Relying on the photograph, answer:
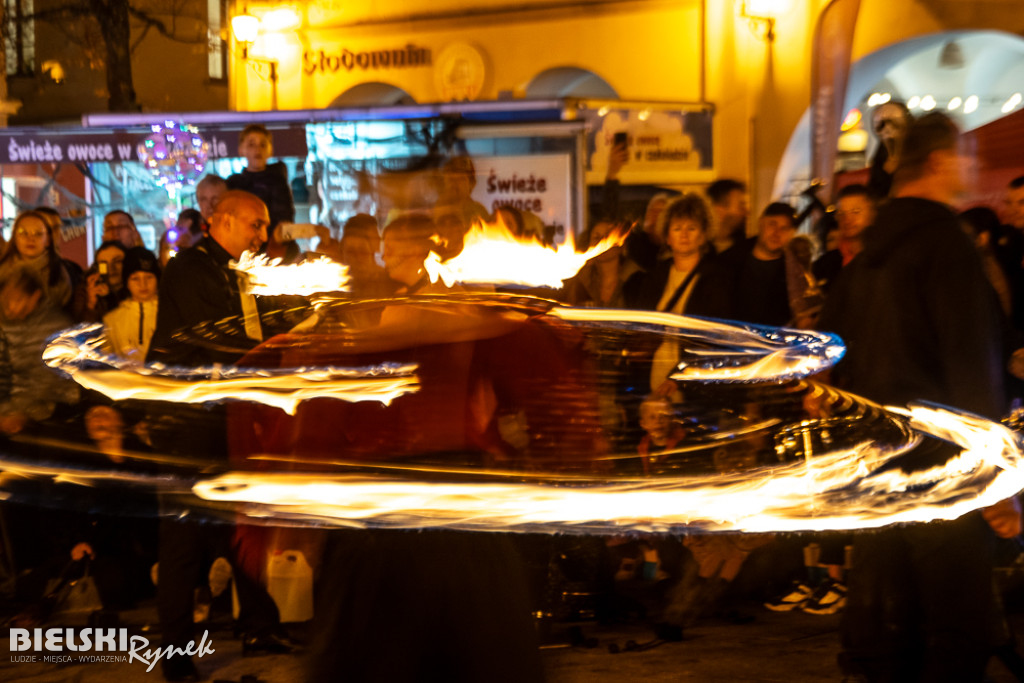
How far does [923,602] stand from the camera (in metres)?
3.94

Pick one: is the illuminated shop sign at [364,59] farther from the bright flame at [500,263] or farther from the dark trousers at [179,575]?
the bright flame at [500,263]

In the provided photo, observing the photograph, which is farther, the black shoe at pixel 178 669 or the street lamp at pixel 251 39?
the street lamp at pixel 251 39

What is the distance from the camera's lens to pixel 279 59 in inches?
800

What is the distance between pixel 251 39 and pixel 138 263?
10.8 metres

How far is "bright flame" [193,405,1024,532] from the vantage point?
11.7 ft

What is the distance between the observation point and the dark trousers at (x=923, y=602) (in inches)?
151

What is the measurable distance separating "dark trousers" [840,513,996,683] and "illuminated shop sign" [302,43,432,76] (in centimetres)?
1618

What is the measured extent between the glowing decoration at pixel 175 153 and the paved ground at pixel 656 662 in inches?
247

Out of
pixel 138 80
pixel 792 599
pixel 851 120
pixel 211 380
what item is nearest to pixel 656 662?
pixel 792 599

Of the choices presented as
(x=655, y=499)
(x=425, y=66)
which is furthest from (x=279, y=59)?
(x=655, y=499)

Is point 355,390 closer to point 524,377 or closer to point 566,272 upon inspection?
point 524,377

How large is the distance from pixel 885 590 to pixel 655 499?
0.86 metres

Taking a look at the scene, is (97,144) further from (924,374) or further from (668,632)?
(924,374)

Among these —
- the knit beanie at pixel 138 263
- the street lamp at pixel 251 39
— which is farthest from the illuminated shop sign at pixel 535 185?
the street lamp at pixel 251 39
